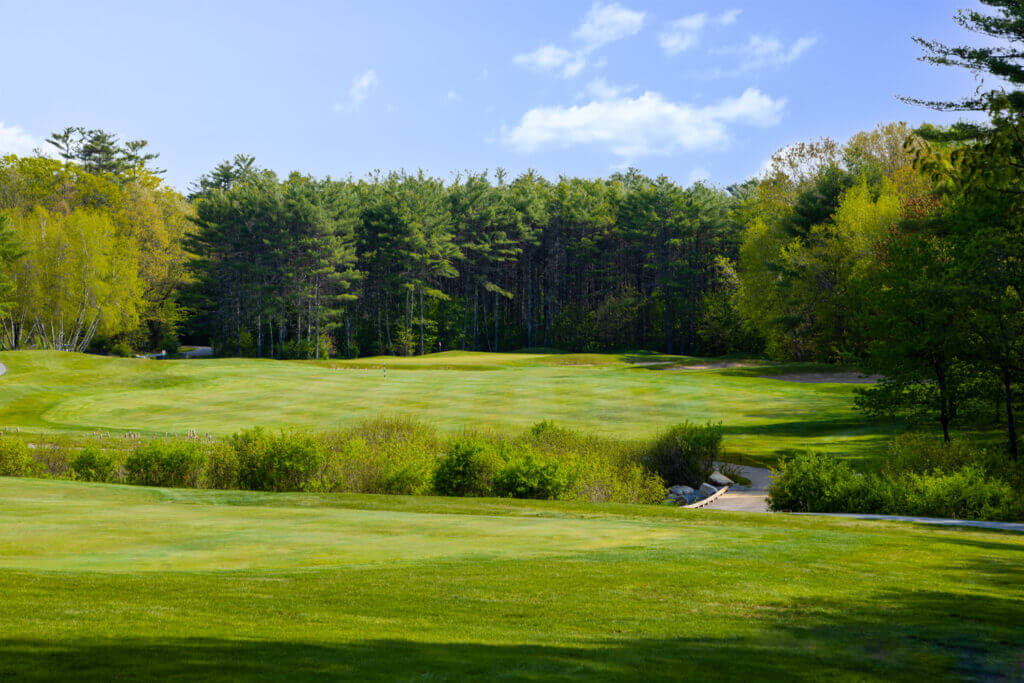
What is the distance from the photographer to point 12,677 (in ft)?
15.7

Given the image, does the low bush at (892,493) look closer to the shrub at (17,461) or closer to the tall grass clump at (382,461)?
the tall grass clump at (382,461)

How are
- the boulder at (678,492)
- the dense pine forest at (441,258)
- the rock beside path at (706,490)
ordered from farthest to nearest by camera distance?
the dense pine forest at (441,258) → the rock beside path at (706,490) → the boulder at (678,492)

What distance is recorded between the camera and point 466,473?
1789 centimetres

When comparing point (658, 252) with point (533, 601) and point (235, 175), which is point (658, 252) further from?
point (533, 601)

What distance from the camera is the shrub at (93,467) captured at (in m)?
18.3

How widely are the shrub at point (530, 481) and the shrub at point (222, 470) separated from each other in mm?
5670

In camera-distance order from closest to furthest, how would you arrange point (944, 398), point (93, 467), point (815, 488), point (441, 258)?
point (815, 488) → point (93, 467) → point (944, 398) → point (441, 258)

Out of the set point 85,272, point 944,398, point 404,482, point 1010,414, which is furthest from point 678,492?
point 85,272

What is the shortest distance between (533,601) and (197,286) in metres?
82.2

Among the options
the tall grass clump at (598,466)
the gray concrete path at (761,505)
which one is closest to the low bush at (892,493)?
the gray concrete path at (761,505)

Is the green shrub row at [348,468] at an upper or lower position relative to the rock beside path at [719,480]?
upper

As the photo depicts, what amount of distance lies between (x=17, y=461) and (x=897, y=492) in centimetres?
1894

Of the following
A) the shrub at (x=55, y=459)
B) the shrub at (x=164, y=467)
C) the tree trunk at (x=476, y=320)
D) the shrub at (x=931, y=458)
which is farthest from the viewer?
the tree trunk at (x=476, y=320)

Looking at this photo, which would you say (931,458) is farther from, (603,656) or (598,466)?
(603,656)
